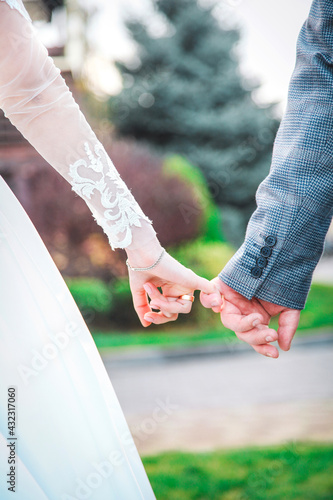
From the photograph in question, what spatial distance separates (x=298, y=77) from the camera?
1.83 m

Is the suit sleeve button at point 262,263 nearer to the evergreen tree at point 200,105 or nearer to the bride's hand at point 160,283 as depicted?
the bride's hand at point 160,283

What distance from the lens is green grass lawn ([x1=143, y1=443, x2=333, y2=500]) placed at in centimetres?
267

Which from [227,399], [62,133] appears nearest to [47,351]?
[62,133]

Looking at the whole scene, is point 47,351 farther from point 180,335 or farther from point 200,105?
point 200,105

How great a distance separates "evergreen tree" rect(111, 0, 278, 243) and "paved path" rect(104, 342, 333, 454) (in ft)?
→ 19.1

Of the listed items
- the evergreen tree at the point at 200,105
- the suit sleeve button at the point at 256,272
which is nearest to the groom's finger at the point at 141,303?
the suit sleeve button at the point at 256,272

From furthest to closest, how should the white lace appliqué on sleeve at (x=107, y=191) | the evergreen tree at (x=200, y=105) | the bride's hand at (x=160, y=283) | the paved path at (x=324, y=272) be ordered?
the paved path at (x=324, y=272), the evergreen tree at (x=200, y=105), the bride's hand at (x=160, y=283), the white lace appliqué on sleeve at (x=107, y=191)

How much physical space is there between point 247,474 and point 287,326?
140cm

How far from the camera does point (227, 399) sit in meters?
4.41

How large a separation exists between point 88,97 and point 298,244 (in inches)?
372

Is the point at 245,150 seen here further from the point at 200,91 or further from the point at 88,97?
the point at 88,97

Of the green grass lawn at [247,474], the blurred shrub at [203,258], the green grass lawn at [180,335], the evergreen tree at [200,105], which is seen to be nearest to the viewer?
the green grass lawn at [247,474]

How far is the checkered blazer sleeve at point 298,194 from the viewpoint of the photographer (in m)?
1.76

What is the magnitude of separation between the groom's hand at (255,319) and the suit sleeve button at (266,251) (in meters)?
0.18
